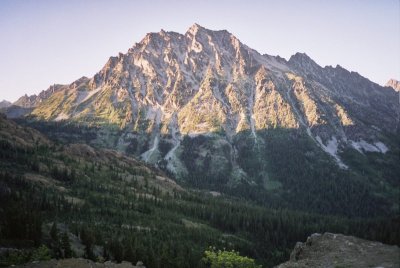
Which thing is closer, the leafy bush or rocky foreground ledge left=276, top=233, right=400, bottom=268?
rocky foreground ledge left=276, top=233, right=400, bottom=268

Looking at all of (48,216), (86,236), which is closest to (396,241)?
(86,236)

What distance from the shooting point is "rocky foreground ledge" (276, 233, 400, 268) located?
60.4m

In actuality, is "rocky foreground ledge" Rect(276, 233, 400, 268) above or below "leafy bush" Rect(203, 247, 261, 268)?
above

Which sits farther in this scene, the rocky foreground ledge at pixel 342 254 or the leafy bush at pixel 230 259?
the leafy bush at pixel 230 259

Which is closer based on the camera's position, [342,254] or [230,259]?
[342,254]

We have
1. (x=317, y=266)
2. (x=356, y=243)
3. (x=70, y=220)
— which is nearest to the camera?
(x=317, y=266)

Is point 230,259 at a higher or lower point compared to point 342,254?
lower

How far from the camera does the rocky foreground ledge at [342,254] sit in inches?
2377

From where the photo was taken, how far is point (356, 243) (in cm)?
7388

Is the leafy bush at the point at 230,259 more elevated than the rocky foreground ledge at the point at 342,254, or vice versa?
the rocky foreground ledge at the point at 342,254

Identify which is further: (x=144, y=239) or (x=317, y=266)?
(x=144, y=239)

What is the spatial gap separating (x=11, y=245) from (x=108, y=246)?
113 feet

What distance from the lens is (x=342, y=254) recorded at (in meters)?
69.8

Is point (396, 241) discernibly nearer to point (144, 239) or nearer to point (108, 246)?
point (144, 239)
